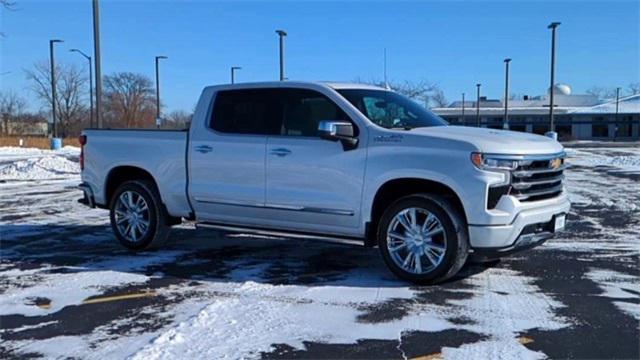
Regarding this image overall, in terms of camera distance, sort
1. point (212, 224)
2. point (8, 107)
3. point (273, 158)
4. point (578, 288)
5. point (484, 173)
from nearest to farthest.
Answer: point (484, 173) → point (578, 288) → point (273, 158) → point (212, 224) → point (8, 107)

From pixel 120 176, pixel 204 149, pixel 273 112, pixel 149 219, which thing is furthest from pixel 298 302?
pixel 120 176

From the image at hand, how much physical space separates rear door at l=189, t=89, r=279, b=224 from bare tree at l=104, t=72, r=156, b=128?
67.1m

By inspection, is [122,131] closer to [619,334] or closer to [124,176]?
[124,176]

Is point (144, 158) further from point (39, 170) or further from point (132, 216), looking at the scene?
point (39, 170)

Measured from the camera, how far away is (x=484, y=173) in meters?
5.54

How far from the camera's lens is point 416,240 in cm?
596

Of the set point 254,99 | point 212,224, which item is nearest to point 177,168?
point 212,224

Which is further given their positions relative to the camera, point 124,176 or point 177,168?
point 124,176

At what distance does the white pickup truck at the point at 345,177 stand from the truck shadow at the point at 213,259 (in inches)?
14.9

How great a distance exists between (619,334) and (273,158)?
3.63 m

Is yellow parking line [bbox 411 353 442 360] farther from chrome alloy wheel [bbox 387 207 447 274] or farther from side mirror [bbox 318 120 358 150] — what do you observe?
side mirror [bbox 318 120 358 150]

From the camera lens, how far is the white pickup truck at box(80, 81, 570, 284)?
5.66 metres

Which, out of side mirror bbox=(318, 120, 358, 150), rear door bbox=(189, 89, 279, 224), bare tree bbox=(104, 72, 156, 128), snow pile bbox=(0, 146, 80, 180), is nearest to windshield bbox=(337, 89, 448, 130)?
side mirror bbox=(318, 120, 358, 150)

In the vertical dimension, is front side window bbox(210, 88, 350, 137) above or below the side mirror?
above
